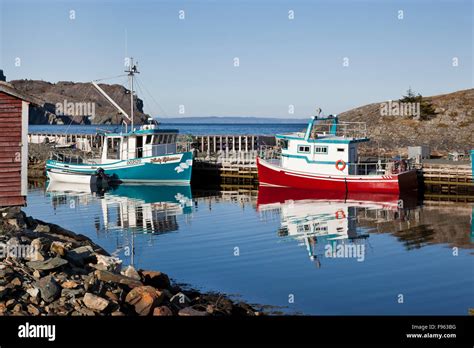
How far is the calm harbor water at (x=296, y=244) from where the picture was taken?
643 inches

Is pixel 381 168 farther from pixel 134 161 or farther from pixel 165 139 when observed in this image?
pixel 134 161

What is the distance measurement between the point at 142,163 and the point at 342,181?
1320 centimetres

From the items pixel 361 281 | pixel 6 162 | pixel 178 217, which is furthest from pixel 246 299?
pixel 178 217

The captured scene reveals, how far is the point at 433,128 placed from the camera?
53.5m

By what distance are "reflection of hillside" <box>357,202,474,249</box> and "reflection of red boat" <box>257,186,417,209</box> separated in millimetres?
2153

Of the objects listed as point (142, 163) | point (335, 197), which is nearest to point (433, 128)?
point (335, 197)

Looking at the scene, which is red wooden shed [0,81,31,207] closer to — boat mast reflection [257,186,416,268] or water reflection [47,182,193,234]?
water reflection [47,182,193,234]

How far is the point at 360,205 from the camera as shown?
111 ft

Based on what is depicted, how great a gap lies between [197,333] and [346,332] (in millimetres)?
2526

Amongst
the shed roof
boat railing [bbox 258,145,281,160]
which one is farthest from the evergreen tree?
the shed roof

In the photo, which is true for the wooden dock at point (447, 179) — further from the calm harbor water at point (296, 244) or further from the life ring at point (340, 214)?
the life ring at point (340, 214)

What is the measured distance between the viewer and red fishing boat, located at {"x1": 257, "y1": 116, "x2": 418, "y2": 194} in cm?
3825

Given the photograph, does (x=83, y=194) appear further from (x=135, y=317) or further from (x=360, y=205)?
(x=135, y=317)

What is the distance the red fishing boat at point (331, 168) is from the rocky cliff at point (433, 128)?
11.8 metres
